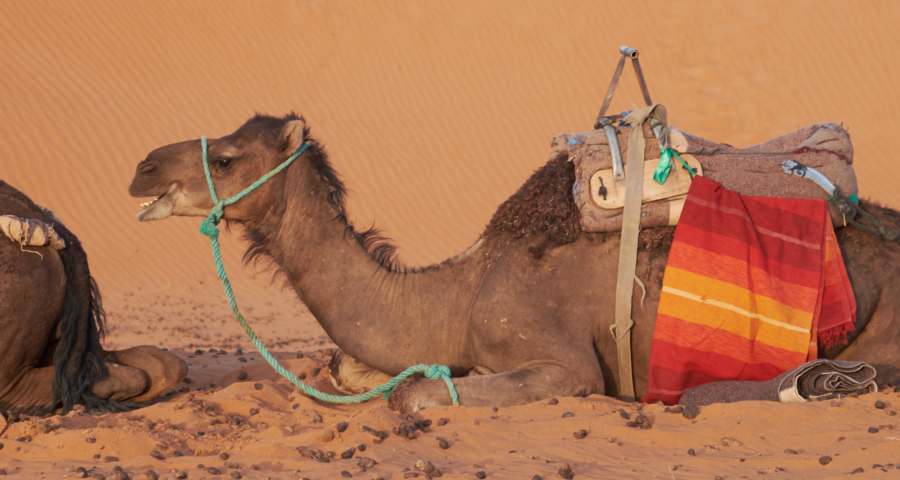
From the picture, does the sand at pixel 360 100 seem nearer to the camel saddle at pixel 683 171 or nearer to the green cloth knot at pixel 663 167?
the camel saddle at pixel 683 171

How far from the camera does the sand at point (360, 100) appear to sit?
13.1 m

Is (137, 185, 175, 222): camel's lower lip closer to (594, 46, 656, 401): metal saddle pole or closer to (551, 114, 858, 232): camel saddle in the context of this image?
(551, 114, 858, 232): camel saddle

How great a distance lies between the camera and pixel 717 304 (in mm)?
4328

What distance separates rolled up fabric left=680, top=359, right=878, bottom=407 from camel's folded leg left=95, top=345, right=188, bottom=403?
3154 mm

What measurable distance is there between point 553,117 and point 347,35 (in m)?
6.34

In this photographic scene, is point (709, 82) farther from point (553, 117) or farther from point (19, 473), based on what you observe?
point (19, 473)

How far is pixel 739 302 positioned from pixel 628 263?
62 centimetres

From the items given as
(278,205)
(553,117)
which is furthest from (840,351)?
(553,117)

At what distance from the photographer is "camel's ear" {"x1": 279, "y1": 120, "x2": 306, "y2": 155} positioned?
487cm

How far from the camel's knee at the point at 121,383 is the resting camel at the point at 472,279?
101 centimetres

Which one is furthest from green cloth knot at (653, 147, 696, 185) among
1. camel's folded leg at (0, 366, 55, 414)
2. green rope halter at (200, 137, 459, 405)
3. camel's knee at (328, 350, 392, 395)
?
camel's folded leg at (0, 366, 55, 414)

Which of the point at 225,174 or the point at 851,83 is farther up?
the point at 851,83

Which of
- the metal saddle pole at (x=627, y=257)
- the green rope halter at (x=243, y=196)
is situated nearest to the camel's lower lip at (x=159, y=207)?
the green rope halter at (x=243, y=196)

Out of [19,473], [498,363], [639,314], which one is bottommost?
[19,473]
